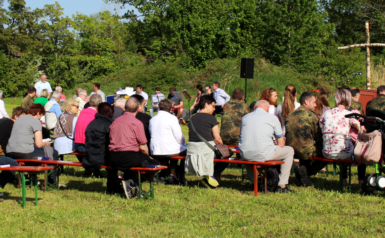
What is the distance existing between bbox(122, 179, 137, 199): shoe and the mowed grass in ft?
0.42

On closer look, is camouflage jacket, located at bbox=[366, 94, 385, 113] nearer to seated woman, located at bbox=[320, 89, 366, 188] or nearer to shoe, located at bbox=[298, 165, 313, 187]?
seated woman, located at bbox=[320, 89, 366, 188]

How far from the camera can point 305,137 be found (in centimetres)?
693

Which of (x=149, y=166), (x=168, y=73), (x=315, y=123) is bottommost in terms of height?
(x=149, y=166)

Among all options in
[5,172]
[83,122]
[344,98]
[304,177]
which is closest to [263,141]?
[304,177]

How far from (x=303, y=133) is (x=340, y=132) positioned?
23.1 inches

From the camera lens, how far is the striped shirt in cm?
629

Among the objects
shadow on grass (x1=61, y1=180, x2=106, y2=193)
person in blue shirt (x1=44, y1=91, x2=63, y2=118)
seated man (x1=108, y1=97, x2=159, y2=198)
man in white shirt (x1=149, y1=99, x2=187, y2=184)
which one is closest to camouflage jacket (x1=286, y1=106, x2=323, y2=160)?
man in white shirt (x1=149, y1=99, x2=187, y2=184)

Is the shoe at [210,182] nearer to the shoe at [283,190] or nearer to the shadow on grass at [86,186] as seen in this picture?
the shoe at [283,190]

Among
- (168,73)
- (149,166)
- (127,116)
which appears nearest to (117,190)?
(149,166)

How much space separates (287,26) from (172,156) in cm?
2925

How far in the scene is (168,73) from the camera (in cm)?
3177

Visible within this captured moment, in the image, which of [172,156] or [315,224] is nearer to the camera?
[315,224]

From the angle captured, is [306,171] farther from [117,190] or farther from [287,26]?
[287,26]

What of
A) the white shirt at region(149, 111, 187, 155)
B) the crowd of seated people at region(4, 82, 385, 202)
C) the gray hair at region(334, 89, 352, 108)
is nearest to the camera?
the crowd of seated people at region(4, 82, 385, 202)
